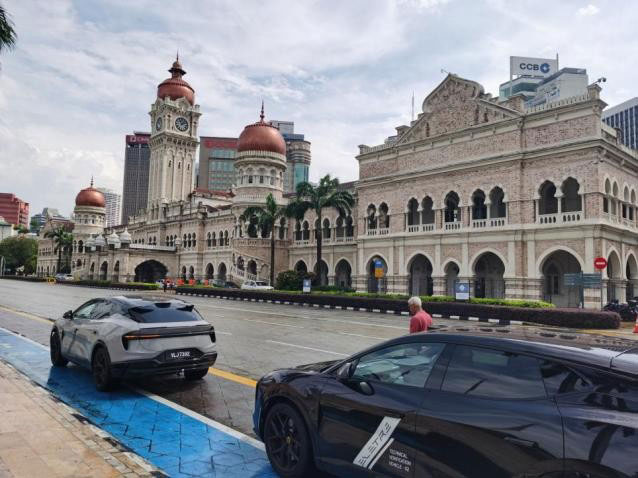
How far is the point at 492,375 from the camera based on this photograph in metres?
3.20

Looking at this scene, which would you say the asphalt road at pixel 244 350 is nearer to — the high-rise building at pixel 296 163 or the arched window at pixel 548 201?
the arched window at pixel 548 201

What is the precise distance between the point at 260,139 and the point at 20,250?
272 feet

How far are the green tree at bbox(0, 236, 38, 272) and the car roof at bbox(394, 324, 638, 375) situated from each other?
394 ft

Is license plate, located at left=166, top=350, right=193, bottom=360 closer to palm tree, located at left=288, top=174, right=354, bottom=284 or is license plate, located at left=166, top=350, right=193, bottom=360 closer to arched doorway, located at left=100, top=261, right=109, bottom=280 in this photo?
palm tree, located at left=288, top=174, right=354, bottom=284

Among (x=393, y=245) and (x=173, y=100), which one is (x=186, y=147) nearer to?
(x=173, y=100)

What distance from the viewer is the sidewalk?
13.9 feet

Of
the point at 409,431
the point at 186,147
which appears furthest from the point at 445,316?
the point at 186,147

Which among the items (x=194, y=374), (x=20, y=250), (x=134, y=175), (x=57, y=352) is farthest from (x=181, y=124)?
(x=134, y=175)

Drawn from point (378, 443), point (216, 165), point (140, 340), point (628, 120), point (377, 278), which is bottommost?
point (378, 443)

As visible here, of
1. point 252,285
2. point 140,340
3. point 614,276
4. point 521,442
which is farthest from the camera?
point 252,285

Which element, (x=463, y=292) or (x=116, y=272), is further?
(x=116, y=272)

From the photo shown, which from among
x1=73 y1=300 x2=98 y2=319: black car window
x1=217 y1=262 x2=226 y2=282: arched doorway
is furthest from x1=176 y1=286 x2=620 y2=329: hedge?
x1=217 y1=262 x2=226 y2=282: arched doorway

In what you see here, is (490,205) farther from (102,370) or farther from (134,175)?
(134,175)

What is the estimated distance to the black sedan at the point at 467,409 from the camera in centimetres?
261
